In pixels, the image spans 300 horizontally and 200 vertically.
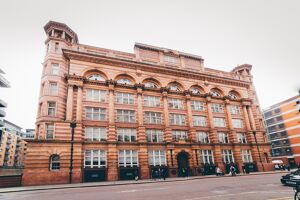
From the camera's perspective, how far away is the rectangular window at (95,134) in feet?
93.3

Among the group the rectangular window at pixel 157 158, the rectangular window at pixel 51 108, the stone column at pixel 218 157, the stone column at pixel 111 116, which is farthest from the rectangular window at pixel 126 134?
the stone column at pixel 218 157

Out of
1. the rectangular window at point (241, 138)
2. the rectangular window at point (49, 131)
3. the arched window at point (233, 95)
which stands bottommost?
the rectangular window at point (241, 138)

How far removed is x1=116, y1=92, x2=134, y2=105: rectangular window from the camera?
32562 millimetres

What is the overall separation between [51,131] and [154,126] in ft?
51.6

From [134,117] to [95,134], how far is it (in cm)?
692

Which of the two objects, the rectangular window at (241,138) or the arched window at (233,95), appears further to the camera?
the arched window at (233,95)

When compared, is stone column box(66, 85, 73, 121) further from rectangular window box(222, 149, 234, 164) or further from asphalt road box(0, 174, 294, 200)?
rectangular window box(222, 149, 234, 164)

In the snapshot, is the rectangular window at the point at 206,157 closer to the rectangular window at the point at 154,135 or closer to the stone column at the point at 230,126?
the stone column at the point at 230,126

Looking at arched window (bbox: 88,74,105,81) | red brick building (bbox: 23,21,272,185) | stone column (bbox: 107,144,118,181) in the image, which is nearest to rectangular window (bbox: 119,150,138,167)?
red brick building (bbox: 23,21,272,185)

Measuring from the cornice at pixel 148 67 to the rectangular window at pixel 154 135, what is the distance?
37.4 ft

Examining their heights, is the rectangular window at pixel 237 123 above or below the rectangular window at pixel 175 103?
below

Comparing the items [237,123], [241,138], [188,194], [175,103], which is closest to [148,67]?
[175,103]

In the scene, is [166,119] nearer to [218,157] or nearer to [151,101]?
[151,101]

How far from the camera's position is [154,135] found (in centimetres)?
3234
